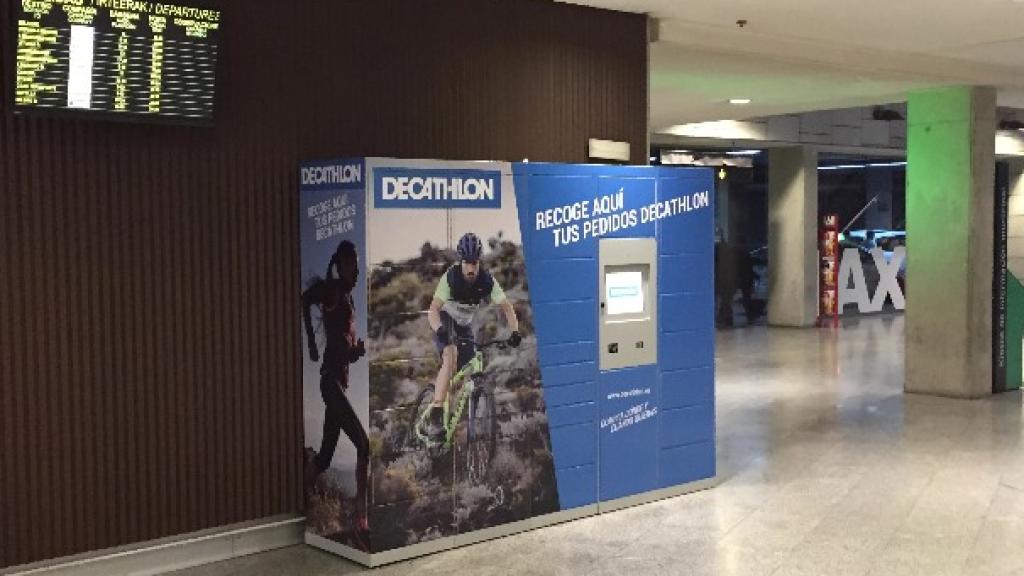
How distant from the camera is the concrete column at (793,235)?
57.6 ft

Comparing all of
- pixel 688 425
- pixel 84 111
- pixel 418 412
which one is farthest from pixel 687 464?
pixel 84 111

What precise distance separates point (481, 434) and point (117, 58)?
2497mm

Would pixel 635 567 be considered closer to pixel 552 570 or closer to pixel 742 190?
pixel 552 570

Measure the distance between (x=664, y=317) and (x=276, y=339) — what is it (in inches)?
90.8

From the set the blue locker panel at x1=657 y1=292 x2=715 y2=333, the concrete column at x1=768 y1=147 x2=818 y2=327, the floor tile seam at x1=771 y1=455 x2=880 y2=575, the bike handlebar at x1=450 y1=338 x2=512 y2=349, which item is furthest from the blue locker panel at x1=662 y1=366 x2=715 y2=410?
the concrete column at x1=768 y1=147 x2=818 y2=327

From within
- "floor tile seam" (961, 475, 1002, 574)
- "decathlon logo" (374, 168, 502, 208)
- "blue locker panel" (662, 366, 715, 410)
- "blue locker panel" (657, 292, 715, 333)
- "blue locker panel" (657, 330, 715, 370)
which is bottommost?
"floor tile seam" (961, 475, 1002, 574)

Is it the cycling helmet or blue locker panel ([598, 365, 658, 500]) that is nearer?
the cycling helmet

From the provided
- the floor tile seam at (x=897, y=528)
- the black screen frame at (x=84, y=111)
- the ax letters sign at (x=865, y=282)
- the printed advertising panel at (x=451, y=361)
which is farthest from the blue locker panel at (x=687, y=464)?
the ax letters sign at (x=865, y=282)

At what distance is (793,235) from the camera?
17.7m

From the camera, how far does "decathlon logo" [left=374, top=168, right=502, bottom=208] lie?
521 cm

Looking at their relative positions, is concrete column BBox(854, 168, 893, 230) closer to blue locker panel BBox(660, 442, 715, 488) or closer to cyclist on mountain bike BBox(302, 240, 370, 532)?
blue locker panel BBox(660, 442, 715, 488)

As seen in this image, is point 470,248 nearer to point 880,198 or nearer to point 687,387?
point 687,387

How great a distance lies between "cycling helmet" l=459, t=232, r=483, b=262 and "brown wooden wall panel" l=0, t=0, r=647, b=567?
27.3 inches

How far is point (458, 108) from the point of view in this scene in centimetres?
618
